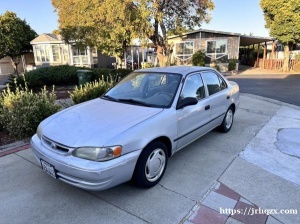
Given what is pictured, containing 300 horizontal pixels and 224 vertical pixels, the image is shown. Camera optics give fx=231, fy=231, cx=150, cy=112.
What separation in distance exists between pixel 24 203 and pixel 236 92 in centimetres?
464

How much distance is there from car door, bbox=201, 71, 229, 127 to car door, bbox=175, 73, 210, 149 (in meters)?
0.19

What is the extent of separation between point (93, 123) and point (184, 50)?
2095 centimetres

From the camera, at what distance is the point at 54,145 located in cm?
277

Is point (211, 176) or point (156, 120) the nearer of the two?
point (156, 120)

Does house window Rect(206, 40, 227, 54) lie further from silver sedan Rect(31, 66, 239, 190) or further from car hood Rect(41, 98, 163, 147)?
car hood Rect(41, 98, 163, 147)

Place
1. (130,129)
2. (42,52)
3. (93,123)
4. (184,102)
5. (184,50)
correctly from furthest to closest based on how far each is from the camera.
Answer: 1. (42,52)
2. (184,50)
3. (184,102)
4. (93,123)
5. (130,129)

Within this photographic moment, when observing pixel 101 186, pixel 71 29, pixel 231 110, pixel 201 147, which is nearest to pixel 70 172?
pixel 101 186

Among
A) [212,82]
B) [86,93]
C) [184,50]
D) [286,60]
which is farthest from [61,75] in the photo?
[286,60]

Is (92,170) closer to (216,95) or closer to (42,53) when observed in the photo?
(216,95)

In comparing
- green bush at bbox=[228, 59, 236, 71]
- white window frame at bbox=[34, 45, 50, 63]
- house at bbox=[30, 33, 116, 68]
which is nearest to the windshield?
green bush at bbox=[228, 59, 236, 71]

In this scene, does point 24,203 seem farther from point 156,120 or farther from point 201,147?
point 201,147

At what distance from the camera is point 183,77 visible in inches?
146

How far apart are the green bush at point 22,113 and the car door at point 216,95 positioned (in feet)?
11.3

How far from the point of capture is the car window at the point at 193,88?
12.0ft
